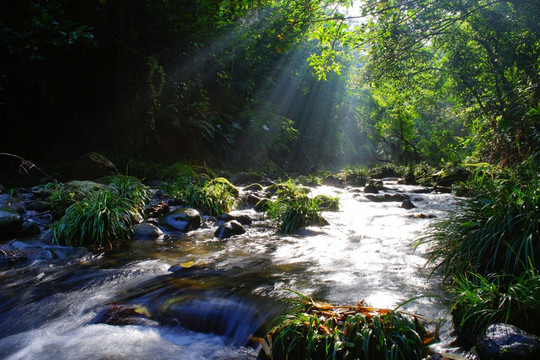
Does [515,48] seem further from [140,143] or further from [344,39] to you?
[140,143]

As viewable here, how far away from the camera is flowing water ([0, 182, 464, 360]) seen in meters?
2.57

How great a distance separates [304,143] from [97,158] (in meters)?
20.1

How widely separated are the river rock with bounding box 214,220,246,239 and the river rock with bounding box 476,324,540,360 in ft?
14.6

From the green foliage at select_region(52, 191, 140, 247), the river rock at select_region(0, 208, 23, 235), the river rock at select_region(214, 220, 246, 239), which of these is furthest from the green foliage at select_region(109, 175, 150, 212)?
the river rock at select_region(214, 220, 246, 239)

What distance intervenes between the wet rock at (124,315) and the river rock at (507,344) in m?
2.59

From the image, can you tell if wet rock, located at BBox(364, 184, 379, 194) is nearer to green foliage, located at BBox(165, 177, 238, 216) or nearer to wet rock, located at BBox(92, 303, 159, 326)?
green foliage, located at BBox(165, 177, 238, 216)

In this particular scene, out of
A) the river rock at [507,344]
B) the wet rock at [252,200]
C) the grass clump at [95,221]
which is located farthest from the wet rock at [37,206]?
the river rock at [507,344]

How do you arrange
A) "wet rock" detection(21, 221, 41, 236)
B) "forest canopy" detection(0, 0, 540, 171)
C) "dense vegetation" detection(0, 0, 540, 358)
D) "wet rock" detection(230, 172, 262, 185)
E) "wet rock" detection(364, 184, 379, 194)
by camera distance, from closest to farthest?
1. "dense vegetation" detection(0, 0, 540, 358)
2. "wet rock" detection(21, 221, 41, 236)
3. "forest canopy" detection(0, 0, 540, 171)
4. "wet rock" detection(230, 172, 262, 185)
5. "wet rock" detection(364, 184, 379, 194)

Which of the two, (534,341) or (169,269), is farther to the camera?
(169,269)

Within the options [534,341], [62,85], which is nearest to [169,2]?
[62,85]

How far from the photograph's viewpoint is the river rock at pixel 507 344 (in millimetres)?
1846

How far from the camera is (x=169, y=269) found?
4047mm

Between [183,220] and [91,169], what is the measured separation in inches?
165

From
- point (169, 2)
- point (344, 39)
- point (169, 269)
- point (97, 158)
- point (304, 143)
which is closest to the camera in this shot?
point (169, 269)
